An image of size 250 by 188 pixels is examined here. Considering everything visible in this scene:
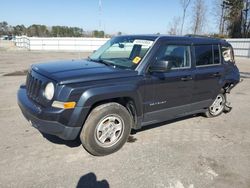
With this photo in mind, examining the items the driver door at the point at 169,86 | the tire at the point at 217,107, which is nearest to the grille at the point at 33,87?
the driver door at the point at 169,86

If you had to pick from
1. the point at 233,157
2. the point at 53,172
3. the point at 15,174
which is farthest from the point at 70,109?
the point at 233,157

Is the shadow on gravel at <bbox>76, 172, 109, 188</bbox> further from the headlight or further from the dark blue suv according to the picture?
the headlight

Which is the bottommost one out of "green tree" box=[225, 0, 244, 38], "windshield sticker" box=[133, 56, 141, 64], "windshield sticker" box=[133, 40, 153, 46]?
"windshield sticker" box=[133, 56, 141, 64]

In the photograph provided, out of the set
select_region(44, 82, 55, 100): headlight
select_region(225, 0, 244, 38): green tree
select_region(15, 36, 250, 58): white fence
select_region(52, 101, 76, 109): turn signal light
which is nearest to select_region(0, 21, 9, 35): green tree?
select_region(15, 36, 250, 58): white fence

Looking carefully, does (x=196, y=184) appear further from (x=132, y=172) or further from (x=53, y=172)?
(x=53, y=172)

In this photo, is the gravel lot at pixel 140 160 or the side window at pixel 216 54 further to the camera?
the side window at pixel 216 54

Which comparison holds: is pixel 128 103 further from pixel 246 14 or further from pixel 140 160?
pixel 246 14

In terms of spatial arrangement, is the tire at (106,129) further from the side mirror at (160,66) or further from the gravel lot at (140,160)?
the side mirror at (160,66)

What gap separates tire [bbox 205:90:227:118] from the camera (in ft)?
20.3

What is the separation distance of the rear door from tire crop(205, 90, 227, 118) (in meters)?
0.40

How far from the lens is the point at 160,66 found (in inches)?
167

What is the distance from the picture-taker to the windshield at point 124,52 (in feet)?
14.6

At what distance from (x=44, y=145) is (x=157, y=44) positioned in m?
2.57

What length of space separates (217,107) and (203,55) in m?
1.63
